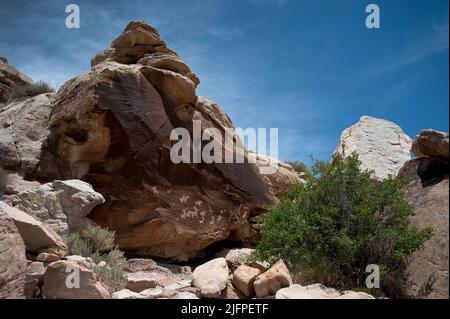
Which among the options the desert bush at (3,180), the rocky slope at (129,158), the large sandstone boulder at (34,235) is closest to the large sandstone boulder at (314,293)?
the large sandstone boulder at (34,235)

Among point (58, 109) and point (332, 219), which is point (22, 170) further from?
point (332, 219)

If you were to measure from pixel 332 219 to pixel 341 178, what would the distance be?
104 centimetres

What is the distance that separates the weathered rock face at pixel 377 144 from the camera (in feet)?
41.7

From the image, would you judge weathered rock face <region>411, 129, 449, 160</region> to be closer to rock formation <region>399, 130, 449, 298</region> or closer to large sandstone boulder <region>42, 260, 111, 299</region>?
rock formation <region>399, 130, 449, 298</region>

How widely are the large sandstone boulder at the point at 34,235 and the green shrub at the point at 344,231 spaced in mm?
3975

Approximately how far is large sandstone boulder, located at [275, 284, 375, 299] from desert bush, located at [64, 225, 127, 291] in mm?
3002

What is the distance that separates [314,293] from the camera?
234 inches

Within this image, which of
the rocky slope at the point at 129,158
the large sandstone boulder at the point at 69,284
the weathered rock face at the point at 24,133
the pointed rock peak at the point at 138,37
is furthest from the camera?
the pointed rock peak at the point at 138,37

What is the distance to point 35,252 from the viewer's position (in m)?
7.02

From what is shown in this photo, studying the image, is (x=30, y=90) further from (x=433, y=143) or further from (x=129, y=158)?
(x=433, y=143)

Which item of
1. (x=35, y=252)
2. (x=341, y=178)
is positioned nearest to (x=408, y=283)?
(x=341, y=178)

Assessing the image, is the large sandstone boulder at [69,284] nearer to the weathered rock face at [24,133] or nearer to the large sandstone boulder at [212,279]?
the large sandstone boulder at [212,279]

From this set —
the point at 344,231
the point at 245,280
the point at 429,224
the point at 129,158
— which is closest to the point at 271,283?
the point at 245,280

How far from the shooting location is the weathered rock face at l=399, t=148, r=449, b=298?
6.34 metres
